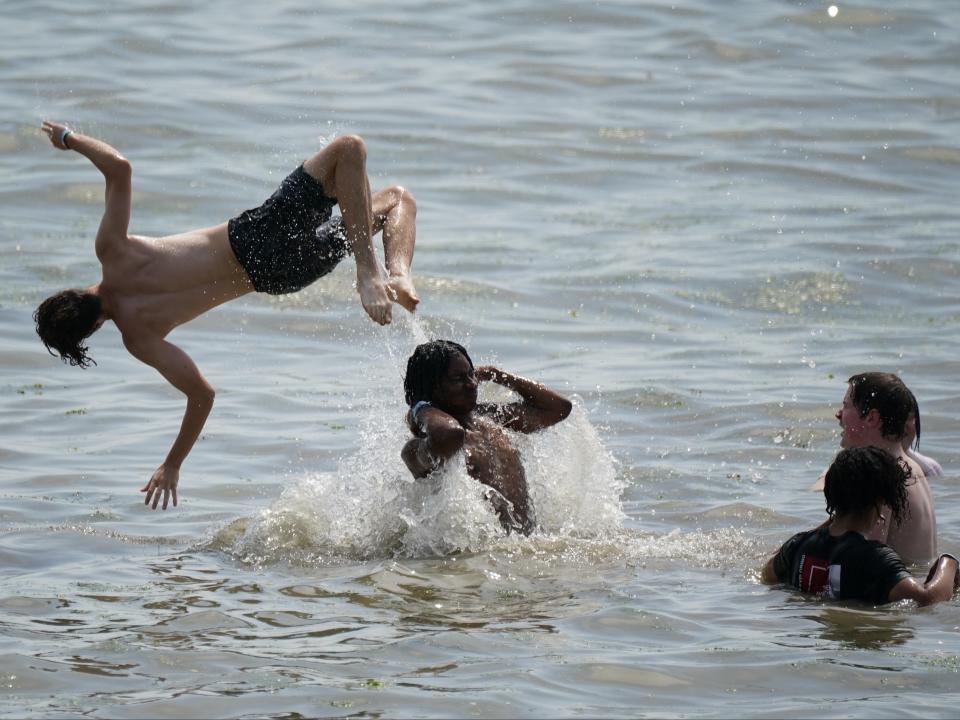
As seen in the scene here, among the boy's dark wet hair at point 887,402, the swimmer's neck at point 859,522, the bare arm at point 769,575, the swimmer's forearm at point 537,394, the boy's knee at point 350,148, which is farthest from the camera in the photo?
the swimmer's forearm at point 537,394

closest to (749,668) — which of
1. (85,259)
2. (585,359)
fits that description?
(585,359)

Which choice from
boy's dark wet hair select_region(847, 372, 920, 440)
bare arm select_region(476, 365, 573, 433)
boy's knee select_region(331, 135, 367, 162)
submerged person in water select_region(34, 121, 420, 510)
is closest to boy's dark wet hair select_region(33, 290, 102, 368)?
submerged person in water select_region(34, 121, 420, 510)

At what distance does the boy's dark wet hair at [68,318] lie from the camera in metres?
7.89

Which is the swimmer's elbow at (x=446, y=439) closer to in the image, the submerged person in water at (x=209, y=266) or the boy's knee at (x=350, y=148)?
the submerged person in water at (x=209, y=266)

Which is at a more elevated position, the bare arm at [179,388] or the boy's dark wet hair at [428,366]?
the boy's dark wet hair at [428,366]

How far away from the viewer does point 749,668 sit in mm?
6152

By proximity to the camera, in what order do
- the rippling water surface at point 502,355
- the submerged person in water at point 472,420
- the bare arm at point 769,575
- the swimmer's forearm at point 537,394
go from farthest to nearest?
1. the swimmer's forearm at point 537,394
2. the submerged person in water at point 472,420
3. the bare arm at point 769,575
4. the rippling water surface at point 502,355

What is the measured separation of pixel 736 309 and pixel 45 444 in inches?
271

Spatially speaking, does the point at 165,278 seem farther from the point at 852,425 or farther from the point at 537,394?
the point at 852,425

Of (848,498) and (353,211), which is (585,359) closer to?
(353,211)

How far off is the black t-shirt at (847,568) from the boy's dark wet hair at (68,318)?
146 inches

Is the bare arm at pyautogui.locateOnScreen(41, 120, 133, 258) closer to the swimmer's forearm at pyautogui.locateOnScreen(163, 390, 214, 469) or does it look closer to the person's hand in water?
the swimmer's forearm at pyautogui.locateOnScreen(163, 390, 214, 469)

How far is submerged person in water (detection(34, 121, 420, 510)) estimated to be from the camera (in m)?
7.95

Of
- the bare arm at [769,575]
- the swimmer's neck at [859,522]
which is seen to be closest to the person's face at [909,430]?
the swimmer's neck at [859,522]
